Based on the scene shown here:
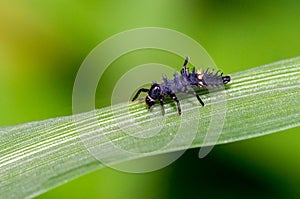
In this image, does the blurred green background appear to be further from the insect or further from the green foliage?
the green foliage

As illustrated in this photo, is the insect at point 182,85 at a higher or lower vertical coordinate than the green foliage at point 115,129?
higher

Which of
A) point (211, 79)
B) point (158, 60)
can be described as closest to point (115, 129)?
point (211, 79)

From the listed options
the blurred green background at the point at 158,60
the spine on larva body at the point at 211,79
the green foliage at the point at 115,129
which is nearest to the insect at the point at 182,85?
the spine on larva body at the point at 211,79

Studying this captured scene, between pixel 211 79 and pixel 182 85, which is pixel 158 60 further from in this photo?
pixel 211 79

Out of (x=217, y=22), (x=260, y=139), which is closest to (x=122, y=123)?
(x=260, y=139)

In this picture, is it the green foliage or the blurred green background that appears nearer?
the green foliage

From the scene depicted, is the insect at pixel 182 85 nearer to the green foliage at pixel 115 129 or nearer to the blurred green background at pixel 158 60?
the green foliage at pixel 115 129

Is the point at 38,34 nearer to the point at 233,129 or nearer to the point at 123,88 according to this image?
the point at 123,88

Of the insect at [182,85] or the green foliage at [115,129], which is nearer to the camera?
the green foliage at [115,129]

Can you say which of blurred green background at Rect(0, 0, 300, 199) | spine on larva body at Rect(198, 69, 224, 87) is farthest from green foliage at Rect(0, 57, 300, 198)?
blurred green background at Rect(0, 0, 300, 199)
